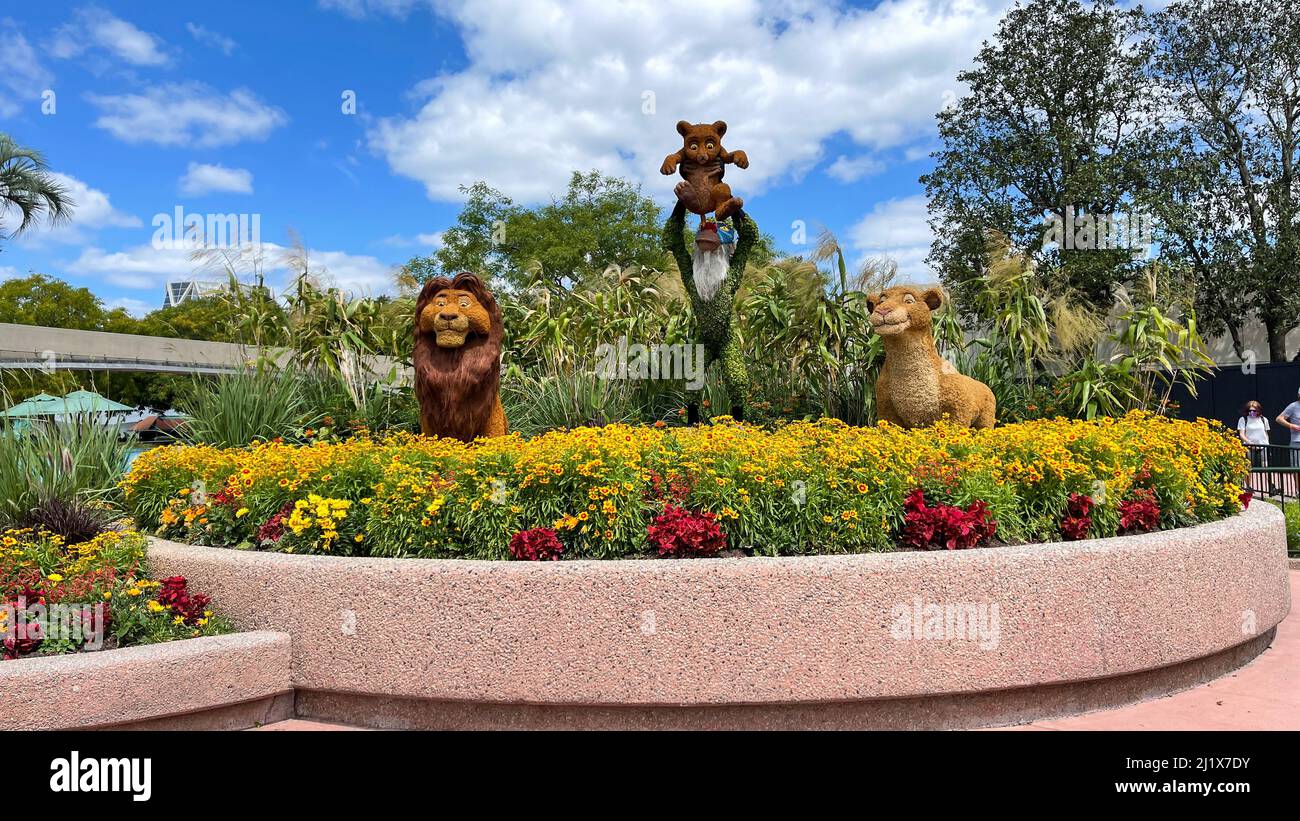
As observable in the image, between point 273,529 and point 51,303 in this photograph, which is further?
point 51,303

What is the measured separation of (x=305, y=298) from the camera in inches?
328

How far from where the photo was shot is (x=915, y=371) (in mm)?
6129

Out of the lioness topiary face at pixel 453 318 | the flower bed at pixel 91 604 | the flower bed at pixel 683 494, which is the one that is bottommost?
the flower bed at pixel 91 604

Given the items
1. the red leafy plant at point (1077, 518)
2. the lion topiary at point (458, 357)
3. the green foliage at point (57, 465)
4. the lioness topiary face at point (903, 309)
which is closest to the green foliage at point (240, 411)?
the green foliage at point (57, 465)

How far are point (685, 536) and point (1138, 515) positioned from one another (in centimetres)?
259

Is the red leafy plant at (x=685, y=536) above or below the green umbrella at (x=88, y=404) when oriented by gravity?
below

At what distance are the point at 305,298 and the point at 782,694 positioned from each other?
6.53 meters

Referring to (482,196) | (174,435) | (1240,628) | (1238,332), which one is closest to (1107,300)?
(1238,332)

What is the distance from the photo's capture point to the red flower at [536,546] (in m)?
3.94

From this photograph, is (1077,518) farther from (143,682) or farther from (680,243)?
(143,682)

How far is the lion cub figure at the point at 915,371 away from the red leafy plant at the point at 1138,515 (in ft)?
5.23

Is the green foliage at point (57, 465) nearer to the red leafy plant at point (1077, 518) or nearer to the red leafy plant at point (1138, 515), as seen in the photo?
the red leafy plant at point (1077, 518)

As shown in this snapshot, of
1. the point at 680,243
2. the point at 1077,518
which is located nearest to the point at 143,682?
the point at 1077,518

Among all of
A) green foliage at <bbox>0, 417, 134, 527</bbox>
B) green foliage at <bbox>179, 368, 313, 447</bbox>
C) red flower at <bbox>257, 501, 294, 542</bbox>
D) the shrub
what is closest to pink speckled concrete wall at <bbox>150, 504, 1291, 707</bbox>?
A: red flower at <bbox>257, 501, 294, 542</bbox>
